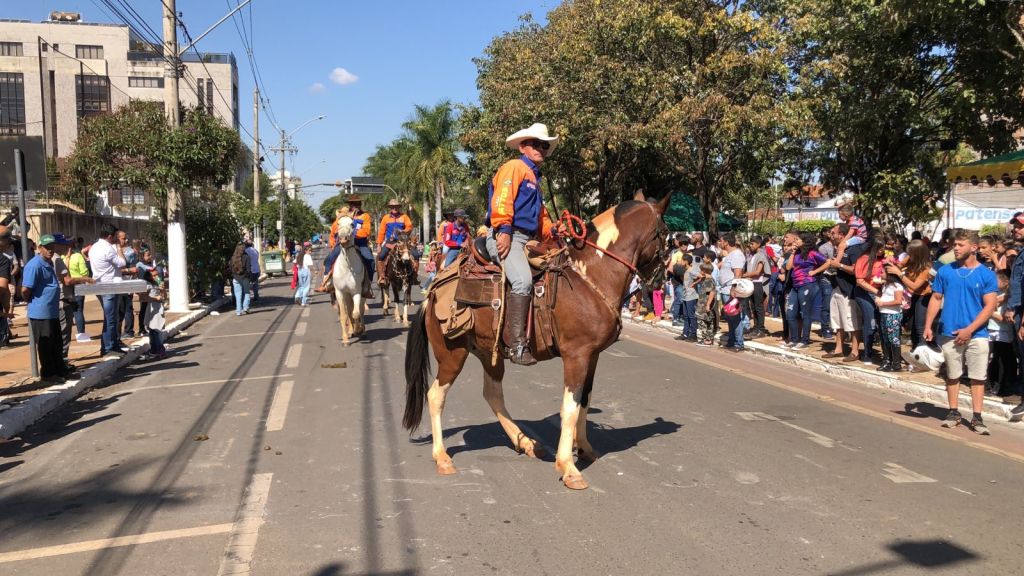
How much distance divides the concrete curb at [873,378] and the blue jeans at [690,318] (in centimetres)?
111

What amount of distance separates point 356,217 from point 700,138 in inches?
424

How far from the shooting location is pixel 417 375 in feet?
21.6

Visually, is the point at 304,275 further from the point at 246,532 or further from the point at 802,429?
the point at 246,532

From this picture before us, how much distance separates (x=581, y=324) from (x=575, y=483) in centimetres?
121

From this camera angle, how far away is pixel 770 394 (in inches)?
364

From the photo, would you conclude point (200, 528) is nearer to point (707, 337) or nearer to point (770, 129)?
point (707, 337)

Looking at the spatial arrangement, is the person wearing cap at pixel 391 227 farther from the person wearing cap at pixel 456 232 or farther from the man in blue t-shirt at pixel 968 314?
the man in blue t-shirt at pixel 968 314

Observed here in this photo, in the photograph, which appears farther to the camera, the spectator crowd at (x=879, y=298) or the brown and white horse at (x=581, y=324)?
the spectator crowd at (x=879, y=298)

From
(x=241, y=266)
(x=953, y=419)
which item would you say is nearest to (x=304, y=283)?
(x=241, y=266)

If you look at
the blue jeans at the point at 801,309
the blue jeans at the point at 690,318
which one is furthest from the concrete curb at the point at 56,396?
the blue jeans at the point at 801,309

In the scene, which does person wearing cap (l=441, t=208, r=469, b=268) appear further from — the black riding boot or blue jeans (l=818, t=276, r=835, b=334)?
the black riding boot

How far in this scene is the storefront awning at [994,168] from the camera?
1272 cm

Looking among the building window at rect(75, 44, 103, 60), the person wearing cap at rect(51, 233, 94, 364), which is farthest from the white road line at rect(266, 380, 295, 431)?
the building window at rect(75, 44, 103, 60)

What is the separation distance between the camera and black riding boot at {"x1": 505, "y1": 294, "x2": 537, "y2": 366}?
19.3ft
